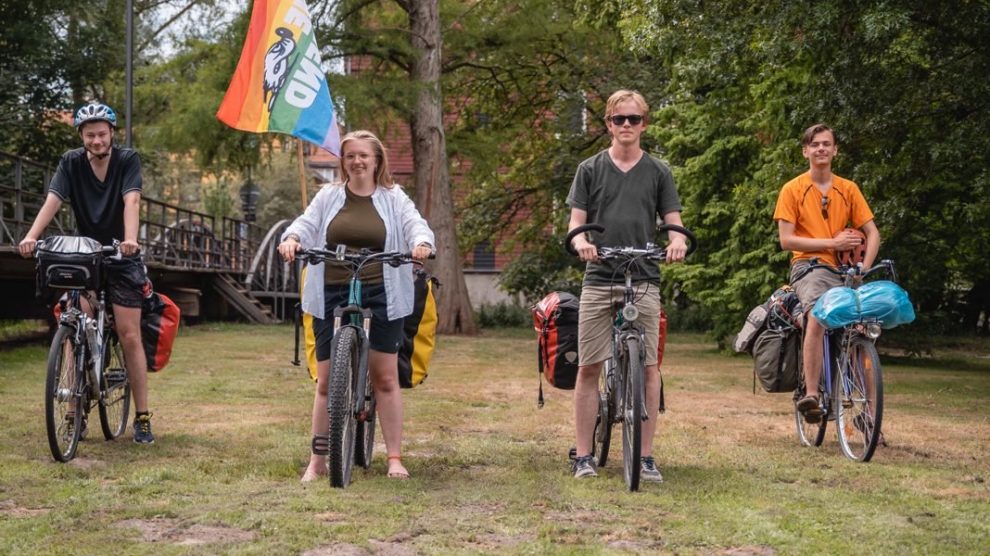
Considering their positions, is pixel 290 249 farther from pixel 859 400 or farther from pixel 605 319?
pixel 859 400

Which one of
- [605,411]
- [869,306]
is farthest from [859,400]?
[605,411]

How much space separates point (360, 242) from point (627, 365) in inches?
56.0

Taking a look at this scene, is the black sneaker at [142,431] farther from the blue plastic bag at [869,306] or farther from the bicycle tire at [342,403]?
the blue plastic bag at [869,306]

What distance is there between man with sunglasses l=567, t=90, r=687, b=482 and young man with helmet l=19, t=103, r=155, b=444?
2467 millimetres

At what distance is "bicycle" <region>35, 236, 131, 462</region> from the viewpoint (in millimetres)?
7051

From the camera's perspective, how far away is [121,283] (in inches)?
301

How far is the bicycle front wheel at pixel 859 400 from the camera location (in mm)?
7328

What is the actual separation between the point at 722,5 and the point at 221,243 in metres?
17.5

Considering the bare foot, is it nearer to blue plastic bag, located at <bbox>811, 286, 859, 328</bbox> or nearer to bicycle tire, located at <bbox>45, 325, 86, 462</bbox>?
bicycle tire, located at <bbox>45, 325, 86, 462</bbox>

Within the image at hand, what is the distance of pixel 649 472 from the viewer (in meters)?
6.67

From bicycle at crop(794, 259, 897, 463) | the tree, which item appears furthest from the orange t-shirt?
the tree

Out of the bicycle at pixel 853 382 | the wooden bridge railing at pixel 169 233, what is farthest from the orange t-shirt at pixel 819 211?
the wooden bridge railing at pixel 169 233

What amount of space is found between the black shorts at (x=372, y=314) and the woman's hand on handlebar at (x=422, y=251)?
0.40 metres

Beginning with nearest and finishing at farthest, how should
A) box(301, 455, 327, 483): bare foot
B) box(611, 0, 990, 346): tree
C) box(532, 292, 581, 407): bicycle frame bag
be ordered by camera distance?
box(301, 455, 327, 483): bare foot < box(532, 292, 581, 407): bicycle frame bag < box(611, 0, 990, 346): tree
